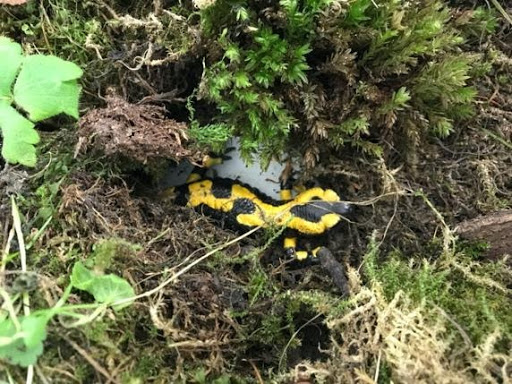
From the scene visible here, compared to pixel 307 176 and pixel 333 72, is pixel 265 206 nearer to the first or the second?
pixel 307 176

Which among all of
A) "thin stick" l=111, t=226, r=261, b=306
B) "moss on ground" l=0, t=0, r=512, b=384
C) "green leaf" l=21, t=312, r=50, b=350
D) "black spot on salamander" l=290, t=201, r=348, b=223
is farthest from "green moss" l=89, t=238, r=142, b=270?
"black spot on salamander" l=290, t=201, r=348, b=223

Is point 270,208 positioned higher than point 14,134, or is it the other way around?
point 14,134

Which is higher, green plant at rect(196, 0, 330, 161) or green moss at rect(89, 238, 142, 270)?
green plant at rect(196, 0, 330, 161)

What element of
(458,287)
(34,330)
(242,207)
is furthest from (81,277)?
(458,287)

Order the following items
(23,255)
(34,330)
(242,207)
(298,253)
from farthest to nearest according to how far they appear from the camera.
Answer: (242,207)
(298,253)
(23,255)
(34,330)

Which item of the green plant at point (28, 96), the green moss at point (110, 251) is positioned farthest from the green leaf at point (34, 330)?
the green plant at point (28, 96)

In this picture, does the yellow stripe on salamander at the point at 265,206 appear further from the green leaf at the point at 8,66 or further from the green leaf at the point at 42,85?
the green leaf at the point at 8,66

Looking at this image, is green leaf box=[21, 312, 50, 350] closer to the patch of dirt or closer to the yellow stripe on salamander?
the patch of dirt

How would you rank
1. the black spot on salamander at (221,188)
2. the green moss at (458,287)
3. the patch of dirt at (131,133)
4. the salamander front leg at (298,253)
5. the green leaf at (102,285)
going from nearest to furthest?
1. the green leaf at (102,285)
2. the green moss at (458,287)
3. the patch of dirt at (131,133)
4. the salamander front leg at (298,253)
5. the black spot on salamander at (221,188)
